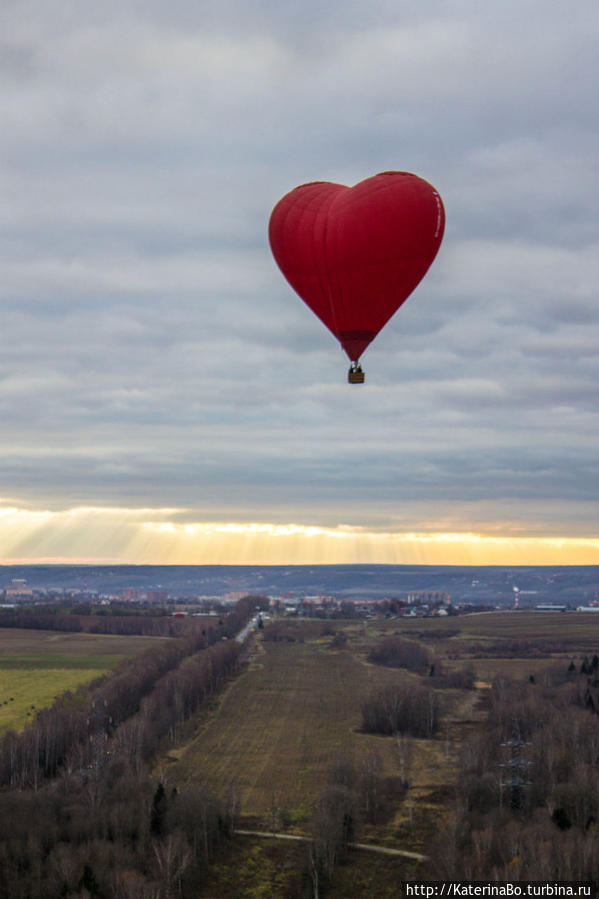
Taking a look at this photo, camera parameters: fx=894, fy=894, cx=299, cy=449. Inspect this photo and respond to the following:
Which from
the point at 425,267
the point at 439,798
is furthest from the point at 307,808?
the point at 425,267

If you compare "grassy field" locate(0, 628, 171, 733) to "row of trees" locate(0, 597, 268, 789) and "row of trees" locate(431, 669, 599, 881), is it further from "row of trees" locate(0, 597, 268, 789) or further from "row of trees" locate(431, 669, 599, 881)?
"row of trees" locate(431, 669, 599, 881)

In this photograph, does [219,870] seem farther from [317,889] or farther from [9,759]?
[9,759]

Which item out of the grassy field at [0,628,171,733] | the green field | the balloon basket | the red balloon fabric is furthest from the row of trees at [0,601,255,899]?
the red balloon fabric

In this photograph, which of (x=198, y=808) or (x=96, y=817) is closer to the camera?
(x=96, y=817)

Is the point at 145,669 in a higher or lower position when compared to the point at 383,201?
lower

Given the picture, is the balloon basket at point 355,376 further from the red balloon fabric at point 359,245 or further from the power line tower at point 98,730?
the power line tower at point 98,730

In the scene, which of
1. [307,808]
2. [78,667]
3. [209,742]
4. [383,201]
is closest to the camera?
[383,201]

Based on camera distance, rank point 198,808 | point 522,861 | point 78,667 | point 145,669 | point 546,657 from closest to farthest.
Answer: point 522,861 → point 198,808 → point 145,669 → point 78,667 → point 546,657

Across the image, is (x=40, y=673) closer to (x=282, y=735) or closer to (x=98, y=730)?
(x=282, y=735)
